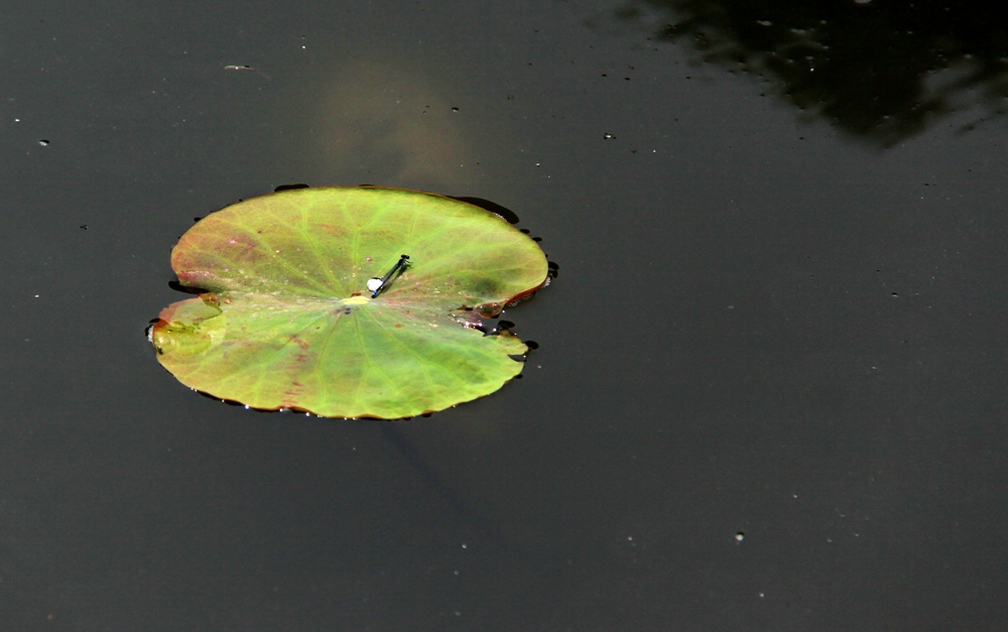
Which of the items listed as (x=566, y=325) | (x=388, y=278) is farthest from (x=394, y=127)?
(x=566, y=325)

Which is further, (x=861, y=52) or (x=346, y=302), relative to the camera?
(x=861, y=52)

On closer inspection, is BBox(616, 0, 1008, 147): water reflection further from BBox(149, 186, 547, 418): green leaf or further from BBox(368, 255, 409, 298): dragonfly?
BBox(368, 255, 409, 298): dragonfly

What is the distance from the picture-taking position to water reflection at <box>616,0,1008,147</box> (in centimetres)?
290

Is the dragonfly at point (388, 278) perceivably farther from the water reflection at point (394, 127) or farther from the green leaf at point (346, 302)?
the water reflection at point (394, 127)

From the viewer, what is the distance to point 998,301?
8.04 feet

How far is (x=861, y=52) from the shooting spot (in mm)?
3039

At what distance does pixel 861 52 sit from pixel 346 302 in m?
1.85

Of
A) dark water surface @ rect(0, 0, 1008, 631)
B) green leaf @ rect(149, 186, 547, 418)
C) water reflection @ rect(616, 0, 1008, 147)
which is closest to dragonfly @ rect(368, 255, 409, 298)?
green leaf @ rect(149, 186, 547, 418)

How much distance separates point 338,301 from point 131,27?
1350 millimetres

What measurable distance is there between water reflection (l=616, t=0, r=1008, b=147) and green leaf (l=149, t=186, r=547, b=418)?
1.10 metres

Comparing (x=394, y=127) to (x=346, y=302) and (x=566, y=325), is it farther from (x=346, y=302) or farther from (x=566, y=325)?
(x=566, y=325)

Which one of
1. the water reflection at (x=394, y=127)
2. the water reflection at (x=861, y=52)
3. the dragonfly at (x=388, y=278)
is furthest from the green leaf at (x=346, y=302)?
the water reflection at (x=861, y=52)

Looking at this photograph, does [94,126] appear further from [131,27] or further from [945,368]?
[945,368]

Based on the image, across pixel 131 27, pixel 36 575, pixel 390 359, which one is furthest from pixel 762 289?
pixel 131 27
